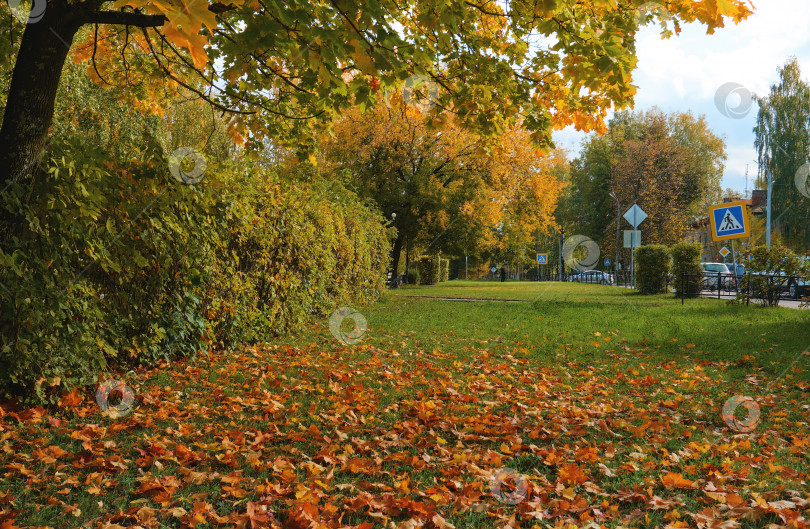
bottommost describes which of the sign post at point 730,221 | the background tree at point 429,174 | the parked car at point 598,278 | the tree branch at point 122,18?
the parked car at point 598,278

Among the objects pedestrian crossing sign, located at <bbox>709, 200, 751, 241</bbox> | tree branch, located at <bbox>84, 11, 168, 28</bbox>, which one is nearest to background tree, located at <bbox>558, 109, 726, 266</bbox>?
pedestrian crossing sign, located at <bbox>709, 200, 751, 241</bbox>

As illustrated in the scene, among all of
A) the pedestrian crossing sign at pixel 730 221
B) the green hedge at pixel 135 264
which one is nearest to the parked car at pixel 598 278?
the pedestrian crossing sign at pixel 730 221

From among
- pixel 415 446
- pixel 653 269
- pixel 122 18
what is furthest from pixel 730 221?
pixel 122 18

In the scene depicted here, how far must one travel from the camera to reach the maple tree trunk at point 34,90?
168 inches

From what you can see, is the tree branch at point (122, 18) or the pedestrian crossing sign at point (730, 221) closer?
the tree branch at point (122, 18)

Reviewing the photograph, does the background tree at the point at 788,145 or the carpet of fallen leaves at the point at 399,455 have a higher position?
the background tree at the point at 788,145

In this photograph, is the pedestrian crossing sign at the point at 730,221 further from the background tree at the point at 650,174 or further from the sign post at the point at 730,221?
the background tree at the point at 650,174

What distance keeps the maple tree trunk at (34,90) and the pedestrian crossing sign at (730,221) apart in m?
12.5

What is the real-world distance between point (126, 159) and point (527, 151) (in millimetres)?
25941

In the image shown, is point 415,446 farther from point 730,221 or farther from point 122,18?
point 730,221

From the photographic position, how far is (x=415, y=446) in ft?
13.1

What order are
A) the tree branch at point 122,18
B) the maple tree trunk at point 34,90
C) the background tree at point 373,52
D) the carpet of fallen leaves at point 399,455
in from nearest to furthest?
the carpet of fallen leaves at point 399,455, the background tree at point 373,52, the maple tree trunk at point 34,90, the tree branch at point 122,18

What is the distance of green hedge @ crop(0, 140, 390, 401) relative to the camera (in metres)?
4.12

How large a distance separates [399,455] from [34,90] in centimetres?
427
